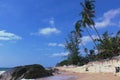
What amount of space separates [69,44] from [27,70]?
3727 centimetres

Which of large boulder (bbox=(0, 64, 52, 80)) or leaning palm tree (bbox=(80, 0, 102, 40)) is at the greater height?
leaning palm tree (bbox=(80, 0, 102, 40))

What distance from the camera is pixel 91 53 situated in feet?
199

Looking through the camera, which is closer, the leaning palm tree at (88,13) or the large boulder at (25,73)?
the large boulder at (25,73)

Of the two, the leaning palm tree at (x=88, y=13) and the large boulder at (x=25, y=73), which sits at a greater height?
the leaning palm tree at (x=88, y=13)

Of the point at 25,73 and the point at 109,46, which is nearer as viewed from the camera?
the point at 25,73

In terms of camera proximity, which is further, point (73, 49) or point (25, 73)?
point (73, 49)

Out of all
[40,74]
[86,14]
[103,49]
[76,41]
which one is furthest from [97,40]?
[40,74]

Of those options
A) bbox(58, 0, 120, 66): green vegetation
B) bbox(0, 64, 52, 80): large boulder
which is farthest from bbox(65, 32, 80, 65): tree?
bbox(0, 64, 52, 80): large boulder

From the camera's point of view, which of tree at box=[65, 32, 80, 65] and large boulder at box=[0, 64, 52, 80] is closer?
large boulder at box=[0, 64, 52, 80]

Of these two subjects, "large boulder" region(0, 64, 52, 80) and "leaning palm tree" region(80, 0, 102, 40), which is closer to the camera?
"large boulder" region(0, 64, 52, 80)

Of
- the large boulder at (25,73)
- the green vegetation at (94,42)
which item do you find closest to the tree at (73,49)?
the green vegetation at (94,42)

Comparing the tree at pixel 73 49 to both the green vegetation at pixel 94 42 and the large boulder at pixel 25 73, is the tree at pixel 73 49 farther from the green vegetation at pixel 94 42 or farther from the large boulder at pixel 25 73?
the large boulder at pixel 25 73

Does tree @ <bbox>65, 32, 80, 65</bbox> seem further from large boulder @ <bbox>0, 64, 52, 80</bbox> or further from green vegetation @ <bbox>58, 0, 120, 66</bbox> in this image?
large boulder @ <bbox>0, 64, 52, 80</bbox>

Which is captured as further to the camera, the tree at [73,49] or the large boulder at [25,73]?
the tree at [73,49]
